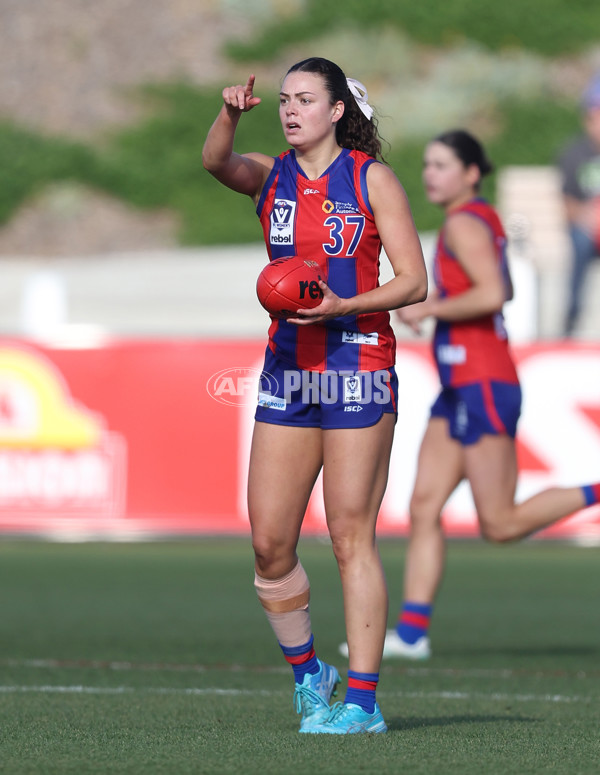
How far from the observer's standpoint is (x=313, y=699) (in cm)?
469

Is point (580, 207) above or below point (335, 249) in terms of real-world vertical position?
above

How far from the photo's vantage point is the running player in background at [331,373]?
15.1 feet

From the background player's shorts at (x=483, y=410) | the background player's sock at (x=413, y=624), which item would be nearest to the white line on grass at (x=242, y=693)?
the background player's sock at (x=413, y=624)

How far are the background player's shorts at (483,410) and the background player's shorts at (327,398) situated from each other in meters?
2.37

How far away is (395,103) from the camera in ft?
102

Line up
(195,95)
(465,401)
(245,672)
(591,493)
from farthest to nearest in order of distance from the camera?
(195,95)
(465,401)
(591,493)
(245,672)

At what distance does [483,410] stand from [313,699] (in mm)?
2606

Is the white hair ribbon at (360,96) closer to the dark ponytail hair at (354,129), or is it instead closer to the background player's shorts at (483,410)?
the dark ponytail hair at (354,129)

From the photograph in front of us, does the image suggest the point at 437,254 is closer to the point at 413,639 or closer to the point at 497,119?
the point at 413,639

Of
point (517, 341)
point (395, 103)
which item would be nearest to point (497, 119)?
point (395, 103)

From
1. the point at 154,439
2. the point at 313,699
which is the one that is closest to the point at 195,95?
the point at 154,439

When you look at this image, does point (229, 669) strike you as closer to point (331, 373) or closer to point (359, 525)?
point (359, 525)

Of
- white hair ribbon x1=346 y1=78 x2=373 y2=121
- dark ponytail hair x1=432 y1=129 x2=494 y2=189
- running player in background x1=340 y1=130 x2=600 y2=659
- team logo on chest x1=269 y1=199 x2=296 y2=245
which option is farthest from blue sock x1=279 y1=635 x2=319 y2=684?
dark ponytail hair x1=432 y1=129 x2=494 y2=189

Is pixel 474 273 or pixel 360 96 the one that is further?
pixel 474 273
